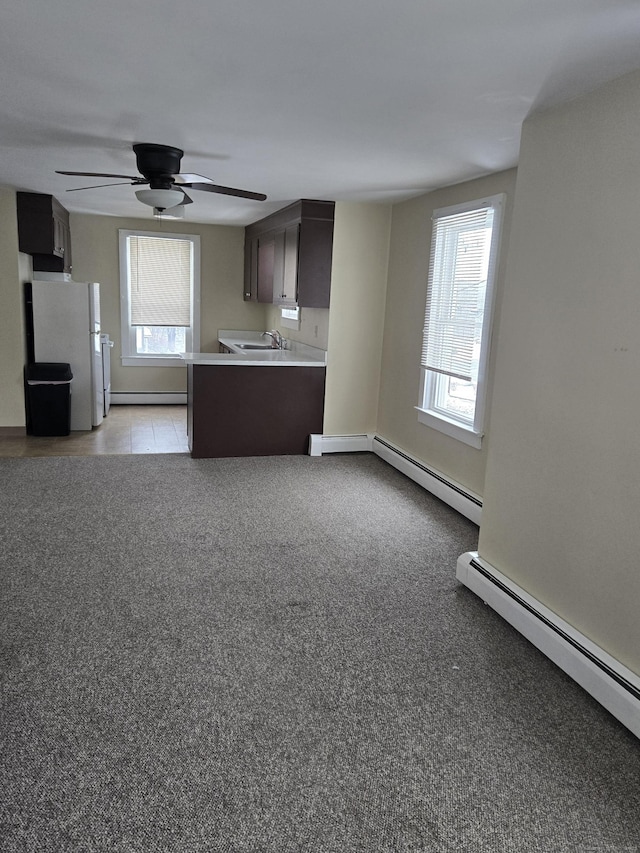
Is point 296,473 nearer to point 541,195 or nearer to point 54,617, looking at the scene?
point 54,617

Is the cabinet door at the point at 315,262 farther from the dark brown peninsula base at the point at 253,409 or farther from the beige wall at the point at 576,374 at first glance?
the beige wall at the point at 576,374

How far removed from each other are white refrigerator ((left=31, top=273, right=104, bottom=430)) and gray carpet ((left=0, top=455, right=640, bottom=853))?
257 cm

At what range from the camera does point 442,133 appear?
3.20 metres

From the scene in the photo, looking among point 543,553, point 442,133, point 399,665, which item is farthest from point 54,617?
point 442,133

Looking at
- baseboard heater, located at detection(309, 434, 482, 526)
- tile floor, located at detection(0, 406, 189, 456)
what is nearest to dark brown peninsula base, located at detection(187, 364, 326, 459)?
baseboard heater, located at detection(309, 434, 482, 526)

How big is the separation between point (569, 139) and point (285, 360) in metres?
3.48

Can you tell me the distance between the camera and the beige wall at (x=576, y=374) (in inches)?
93.8

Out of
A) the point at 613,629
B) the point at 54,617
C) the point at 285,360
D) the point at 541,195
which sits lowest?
→ the point at 54,617

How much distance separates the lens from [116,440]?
20.2ft

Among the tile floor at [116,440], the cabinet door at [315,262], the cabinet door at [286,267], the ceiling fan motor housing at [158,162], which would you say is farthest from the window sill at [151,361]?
the ceiling fan motor housing at [158,162]

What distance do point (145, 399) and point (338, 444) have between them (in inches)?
129

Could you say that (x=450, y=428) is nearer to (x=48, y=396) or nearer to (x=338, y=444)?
(x=338, y=444)

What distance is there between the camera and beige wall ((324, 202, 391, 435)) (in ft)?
18.4

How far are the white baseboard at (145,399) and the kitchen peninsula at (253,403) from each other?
2510mm
